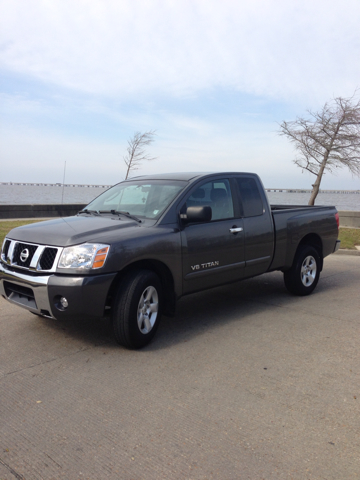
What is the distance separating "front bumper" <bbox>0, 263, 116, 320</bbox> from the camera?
425 cm

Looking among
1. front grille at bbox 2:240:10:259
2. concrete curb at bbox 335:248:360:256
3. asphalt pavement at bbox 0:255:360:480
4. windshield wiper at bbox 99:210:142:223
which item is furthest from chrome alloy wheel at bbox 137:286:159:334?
concrete curb at bbox 335:248:360:256

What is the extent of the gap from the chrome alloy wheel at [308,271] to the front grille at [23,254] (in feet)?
13.3

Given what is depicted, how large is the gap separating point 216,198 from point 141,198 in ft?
3.09

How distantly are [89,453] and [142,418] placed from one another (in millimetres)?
525

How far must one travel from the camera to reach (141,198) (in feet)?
18.5

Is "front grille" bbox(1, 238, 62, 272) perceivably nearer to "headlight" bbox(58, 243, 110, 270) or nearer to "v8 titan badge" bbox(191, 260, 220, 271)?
"headlight" bbox(58, 243, 110, 270)

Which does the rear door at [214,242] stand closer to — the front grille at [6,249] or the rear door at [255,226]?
the rear door at [255,226]

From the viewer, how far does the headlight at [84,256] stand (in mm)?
4340

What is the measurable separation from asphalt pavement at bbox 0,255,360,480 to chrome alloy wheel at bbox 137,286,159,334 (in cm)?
24

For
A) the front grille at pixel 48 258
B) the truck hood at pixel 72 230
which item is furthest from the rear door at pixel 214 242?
the front grille at pixel 48 258

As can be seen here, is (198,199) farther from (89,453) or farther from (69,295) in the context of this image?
(89,453)

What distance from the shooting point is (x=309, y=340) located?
16.3 ft

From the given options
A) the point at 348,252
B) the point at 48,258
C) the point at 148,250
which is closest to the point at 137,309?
the point at 148,250

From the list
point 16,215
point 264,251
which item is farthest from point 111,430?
point 16,215
